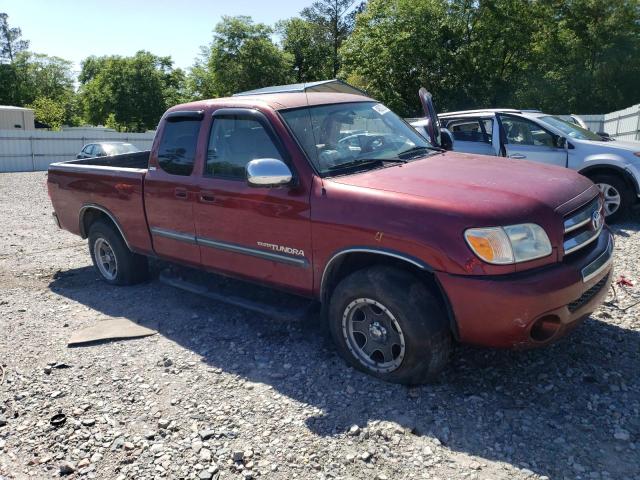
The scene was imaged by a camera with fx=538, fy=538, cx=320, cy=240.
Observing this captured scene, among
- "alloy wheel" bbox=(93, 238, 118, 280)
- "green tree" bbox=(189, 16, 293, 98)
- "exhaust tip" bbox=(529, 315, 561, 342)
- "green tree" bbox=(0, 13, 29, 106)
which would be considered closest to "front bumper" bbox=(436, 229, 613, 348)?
"exhaust tip" bbox=(529, 315, 561, 342)

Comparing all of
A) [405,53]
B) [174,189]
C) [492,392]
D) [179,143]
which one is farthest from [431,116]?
[405,53]

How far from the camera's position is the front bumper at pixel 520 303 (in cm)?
313

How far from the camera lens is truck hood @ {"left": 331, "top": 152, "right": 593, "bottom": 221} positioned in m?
3.26

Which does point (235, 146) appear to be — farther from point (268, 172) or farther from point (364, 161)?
point (364, 161)

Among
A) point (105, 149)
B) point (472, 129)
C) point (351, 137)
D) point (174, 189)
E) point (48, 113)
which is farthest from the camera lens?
point (48, 113)

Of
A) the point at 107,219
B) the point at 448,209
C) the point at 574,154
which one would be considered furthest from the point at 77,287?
the point at 574,154

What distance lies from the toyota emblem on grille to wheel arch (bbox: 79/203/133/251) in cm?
445

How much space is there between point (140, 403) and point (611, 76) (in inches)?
1320

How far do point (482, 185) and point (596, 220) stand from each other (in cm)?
96

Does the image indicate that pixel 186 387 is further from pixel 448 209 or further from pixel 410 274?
pixel 448 209

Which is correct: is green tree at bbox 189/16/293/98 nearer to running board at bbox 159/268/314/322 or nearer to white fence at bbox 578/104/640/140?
white fence at bbox 578/104/640/140

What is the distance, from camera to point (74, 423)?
3.50 m

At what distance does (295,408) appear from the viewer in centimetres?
354

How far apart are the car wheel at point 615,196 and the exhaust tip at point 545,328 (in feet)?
19.0
